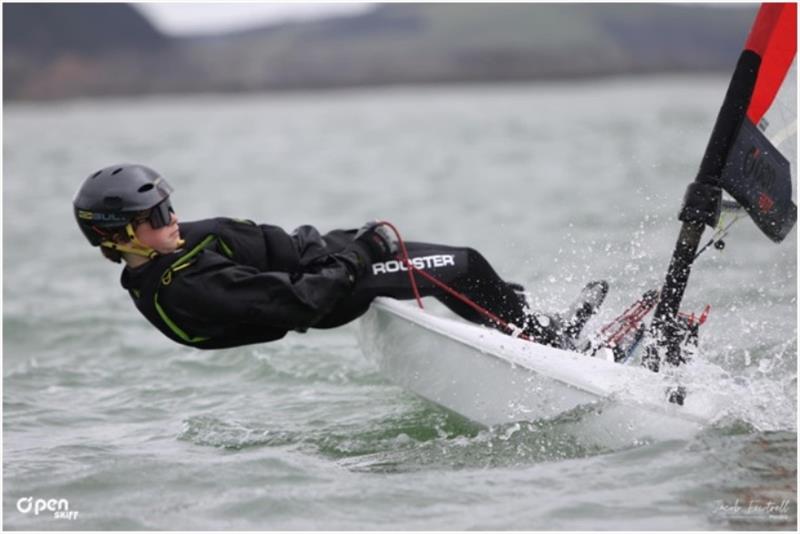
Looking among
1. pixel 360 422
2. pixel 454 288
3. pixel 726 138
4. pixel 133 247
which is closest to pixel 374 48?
pixel 360 422

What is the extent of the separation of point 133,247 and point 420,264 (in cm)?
139

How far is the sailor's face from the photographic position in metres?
5.56

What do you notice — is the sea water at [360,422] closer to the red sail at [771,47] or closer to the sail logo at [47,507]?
the sail logo at [47,507]

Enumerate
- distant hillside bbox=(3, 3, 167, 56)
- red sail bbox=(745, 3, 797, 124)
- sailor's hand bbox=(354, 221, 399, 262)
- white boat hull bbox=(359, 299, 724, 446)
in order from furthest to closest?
distant hillside bbox=(3, 3, 167, 56) → sailor's hand bbox=(354, 221, 399, 262) → white boat hull bbox=(359, 299, 724, 446) → red sail bbox=(745, 3, 797, 124)

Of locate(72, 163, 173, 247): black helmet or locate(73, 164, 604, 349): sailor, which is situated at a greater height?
locate(72, 163, 173, 247): black helmet

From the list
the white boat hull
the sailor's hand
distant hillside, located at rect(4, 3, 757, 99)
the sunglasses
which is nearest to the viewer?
the white boat hull

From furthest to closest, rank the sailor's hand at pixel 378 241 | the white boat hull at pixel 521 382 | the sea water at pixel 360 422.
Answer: the sailor's hand at pixel 378 241
the white boat hull at pixel 521 382
the sea water at pixel 360 422

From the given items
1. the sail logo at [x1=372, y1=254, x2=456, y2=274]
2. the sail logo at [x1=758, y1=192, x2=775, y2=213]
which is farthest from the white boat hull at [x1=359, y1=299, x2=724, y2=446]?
the sail logo at [x1=758, y1=192, x2=775, y2=213]

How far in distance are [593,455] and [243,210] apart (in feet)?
49.2

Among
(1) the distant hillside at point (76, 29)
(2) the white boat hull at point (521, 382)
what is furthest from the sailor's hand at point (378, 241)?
(1) the distant hillside at point (76, 29)

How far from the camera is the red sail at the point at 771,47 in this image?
522cm

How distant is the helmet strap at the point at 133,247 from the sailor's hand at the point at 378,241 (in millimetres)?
998

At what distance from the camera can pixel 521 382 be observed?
5.72m

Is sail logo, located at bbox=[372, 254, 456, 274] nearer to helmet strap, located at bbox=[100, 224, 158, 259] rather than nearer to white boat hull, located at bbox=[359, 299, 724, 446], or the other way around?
white boat hull, located at bbox=[359, 299, 724, 446]
